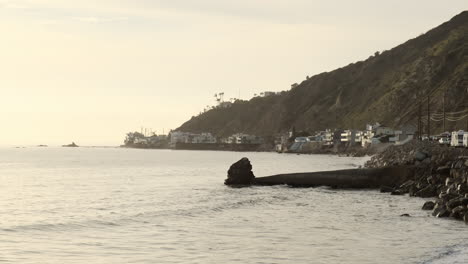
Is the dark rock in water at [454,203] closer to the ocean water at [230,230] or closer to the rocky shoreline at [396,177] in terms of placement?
the ocean water at [230,230]

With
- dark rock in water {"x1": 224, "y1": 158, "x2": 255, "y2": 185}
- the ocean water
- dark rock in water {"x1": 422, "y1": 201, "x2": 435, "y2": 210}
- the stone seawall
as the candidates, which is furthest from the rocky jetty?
dark rock in water {"x1": 224, "y1": 158, "x2": 255, "y2": 185}

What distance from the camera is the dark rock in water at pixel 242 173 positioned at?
68375 mm

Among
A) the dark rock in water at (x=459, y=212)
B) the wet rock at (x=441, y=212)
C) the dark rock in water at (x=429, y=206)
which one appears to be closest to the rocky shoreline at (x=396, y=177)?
the dark rock in water at (x=429, y=206)

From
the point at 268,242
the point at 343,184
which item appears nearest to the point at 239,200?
the point at 343,184

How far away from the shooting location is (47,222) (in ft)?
130

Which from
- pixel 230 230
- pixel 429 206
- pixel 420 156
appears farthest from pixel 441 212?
pixel 420 156

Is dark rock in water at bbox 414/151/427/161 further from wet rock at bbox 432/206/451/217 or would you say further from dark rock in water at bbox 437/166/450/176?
wet rock at bbox 432/206/451/217

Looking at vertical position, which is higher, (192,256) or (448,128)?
(448,128)

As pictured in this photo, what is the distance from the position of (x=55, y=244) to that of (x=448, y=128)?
604 ft

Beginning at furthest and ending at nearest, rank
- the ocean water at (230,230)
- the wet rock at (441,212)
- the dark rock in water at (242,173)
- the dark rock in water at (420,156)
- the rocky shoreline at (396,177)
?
the dark rock in water at (242,173)
the dark rock in water at (420,156)
the rocky shoreline at (396,177)
the wet rock at (441,212)
the ocean water at (230,230)

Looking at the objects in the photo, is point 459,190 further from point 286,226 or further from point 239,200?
point 239,200

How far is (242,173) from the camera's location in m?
68.4

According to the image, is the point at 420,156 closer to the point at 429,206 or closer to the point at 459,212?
the point at 429,206

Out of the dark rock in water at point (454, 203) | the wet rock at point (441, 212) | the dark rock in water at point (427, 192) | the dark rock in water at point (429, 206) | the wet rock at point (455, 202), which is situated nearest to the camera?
the wet rock at point (455, 202)
